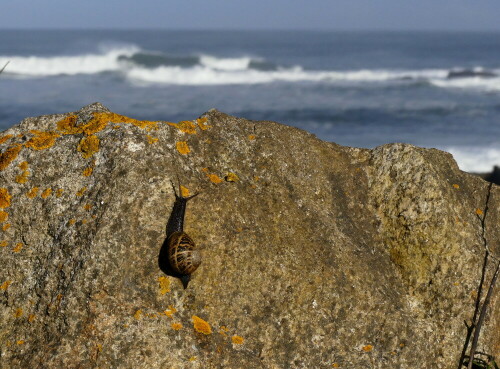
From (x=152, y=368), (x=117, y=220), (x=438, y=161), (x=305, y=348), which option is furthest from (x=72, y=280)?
(x=438, y=161)

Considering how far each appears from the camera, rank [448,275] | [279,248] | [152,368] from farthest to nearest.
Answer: [448,275], [279,248], [152,368]

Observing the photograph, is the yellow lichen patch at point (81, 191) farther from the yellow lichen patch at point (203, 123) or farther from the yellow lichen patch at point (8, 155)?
the yellow lichen patch at point (203, 123)

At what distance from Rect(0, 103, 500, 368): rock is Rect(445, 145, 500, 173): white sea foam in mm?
10246

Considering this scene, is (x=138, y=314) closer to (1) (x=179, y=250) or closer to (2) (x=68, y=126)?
(1) (x=179, y=250)

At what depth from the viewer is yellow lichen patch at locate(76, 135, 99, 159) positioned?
300 cm

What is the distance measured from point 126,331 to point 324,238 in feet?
3.98

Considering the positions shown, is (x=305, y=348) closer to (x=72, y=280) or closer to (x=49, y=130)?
(x=72, y=280)

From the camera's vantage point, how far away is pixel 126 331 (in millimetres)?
2586

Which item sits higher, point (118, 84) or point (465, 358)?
point (118, 84)

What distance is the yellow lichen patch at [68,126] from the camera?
316 centimetres

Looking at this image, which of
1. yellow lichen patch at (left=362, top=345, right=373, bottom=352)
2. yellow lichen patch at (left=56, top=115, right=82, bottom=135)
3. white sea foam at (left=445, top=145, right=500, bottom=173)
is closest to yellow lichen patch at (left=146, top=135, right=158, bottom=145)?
yellow lichen patch at (left=56, top=115, right=82, bottom=135)

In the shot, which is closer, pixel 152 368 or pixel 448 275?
pixel 152 368

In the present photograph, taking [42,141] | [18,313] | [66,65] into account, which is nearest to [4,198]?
[42,141]

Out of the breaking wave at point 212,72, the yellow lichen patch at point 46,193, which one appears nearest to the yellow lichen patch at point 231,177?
the yellow lichen patch at point 46,193
